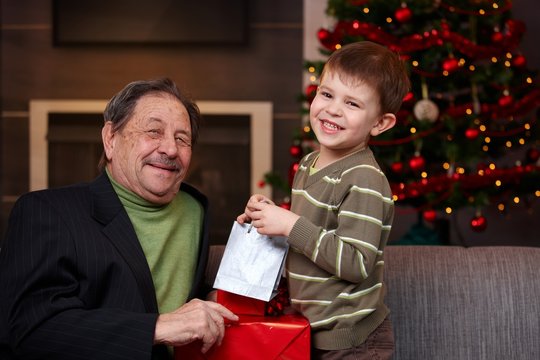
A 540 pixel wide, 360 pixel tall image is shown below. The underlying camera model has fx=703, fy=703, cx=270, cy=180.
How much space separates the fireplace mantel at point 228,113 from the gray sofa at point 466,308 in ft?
8.85

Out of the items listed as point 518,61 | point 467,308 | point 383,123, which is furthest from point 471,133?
point 383,123

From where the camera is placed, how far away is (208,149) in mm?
4746

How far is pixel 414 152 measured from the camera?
3500 mm

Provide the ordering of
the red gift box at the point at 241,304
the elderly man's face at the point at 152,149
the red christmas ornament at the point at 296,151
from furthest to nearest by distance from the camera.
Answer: the red christmas ornament at the point at 296,151 < the elderly man's face at the point at 152,149 < the red gift box at the point at 241,304

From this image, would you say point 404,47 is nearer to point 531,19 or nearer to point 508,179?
point 508,179

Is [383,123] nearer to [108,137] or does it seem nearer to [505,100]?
[108,137]

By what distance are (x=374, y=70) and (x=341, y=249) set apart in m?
0.40

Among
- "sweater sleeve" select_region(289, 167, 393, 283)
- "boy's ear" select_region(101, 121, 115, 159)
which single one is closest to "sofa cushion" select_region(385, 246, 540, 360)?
"sweater sleeve" select_region(289, 167, 393, 283)

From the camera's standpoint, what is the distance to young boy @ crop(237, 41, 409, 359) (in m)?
1.47

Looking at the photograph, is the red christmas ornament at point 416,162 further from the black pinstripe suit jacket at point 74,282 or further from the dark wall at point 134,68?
the black pinstripe suit jacket at point 74,282

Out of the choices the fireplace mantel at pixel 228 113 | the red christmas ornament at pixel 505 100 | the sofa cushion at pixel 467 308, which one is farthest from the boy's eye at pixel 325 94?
the fireplace mantel at pixel 228 113

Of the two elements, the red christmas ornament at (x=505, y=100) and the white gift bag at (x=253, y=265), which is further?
the red christmas ornament at (x=505, y=100)

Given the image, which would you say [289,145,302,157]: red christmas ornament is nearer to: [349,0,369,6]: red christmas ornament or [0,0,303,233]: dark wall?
[349,0,369,6]: red christmas ornament

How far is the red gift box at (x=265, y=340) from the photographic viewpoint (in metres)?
1.48
